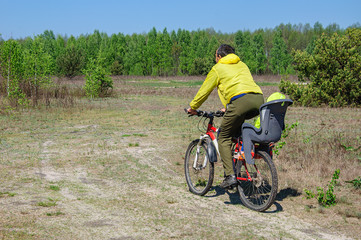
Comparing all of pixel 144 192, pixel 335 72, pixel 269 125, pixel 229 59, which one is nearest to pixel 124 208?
pixel 144 192

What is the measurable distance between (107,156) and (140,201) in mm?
3447

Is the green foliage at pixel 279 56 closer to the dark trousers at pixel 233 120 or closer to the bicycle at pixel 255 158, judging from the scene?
the bicycle at pixel 255 158

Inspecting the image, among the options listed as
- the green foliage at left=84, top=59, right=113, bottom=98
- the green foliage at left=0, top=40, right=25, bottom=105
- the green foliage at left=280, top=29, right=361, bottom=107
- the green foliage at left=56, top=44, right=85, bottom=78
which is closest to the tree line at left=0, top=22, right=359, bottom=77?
the green foliage at left=56, top=44, right=85, bottom=78

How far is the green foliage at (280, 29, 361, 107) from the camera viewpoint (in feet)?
65.7

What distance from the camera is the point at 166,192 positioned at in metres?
6.35

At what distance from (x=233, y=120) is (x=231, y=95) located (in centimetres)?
34

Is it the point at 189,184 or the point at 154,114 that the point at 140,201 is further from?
the point at 154,114

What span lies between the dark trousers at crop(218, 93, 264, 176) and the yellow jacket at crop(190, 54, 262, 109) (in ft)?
0.34

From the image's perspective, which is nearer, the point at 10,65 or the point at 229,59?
the point at 229,59

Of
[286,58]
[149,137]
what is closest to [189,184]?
[149,137]

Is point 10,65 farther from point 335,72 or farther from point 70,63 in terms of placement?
point 70,63

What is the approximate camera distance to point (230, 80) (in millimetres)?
5434

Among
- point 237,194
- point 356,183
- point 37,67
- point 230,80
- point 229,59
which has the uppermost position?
point 37,67

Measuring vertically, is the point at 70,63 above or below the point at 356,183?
above
